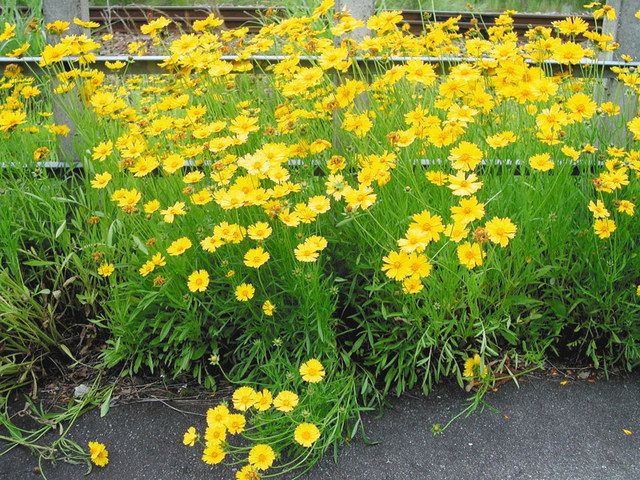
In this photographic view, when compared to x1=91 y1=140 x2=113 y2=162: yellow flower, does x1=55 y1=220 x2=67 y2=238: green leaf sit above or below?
below

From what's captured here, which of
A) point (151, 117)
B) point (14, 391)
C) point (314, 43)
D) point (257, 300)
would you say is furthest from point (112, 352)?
point (314, 43)

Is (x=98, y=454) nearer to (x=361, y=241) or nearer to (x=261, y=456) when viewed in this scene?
(x=261, y=456)

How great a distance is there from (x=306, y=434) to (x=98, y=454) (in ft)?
2.41

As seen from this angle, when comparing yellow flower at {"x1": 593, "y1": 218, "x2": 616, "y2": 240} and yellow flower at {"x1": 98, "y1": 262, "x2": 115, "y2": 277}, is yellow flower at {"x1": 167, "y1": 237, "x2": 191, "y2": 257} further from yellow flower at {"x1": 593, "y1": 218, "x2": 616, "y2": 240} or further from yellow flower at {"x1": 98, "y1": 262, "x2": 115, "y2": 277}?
yellow flower at {"x1": 593, "y1": 218, "x2": 616, "y2": 240}

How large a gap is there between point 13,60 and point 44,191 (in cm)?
64

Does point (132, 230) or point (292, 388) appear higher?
point (132, 230)

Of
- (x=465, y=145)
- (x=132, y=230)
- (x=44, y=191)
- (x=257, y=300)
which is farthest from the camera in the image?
(x=44, y=191)

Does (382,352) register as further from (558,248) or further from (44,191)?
(44,191)

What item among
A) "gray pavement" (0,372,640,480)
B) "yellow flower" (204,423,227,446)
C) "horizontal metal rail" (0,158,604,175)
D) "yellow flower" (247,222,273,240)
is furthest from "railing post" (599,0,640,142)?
"yellow flower" (204,423,227,446)

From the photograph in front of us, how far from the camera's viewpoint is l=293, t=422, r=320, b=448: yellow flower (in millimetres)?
2080

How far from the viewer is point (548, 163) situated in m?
2.35

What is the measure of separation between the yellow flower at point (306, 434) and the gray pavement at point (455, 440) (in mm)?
208

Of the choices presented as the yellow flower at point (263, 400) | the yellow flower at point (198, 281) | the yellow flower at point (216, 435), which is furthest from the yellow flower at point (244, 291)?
the yellow flower at point (216, 435)

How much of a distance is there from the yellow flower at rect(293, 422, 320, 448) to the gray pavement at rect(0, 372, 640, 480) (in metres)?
0.21
